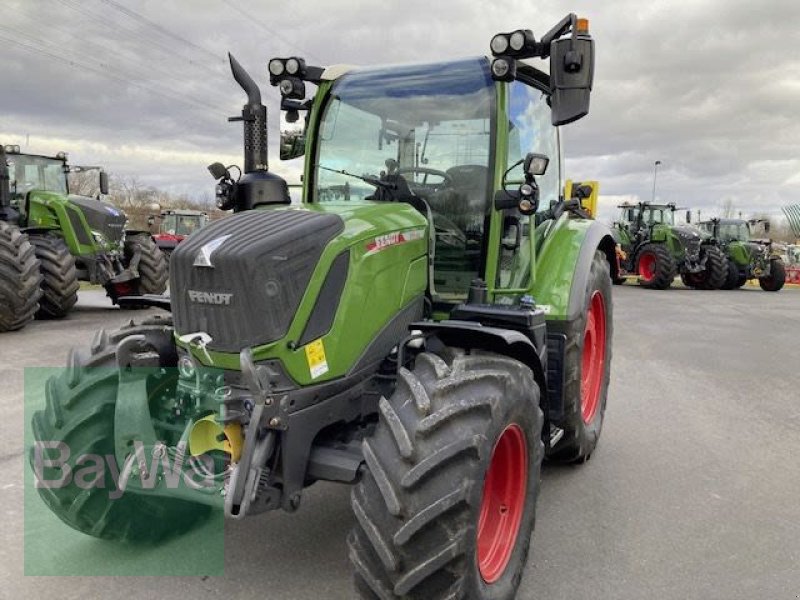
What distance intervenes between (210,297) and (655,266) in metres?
18.3

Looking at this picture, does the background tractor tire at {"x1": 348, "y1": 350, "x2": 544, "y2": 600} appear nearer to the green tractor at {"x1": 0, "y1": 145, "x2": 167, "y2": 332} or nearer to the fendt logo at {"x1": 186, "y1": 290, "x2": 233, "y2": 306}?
the fendt logo at {"x1": 186, "y1": 290, "x2": 233, "y2": 306}

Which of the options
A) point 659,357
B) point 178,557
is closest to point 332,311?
point 178,557

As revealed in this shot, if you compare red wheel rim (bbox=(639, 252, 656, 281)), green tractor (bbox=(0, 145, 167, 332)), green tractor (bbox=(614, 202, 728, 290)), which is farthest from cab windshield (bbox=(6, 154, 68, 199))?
red wheel rim (bbox=(639, 252, 656, 281))

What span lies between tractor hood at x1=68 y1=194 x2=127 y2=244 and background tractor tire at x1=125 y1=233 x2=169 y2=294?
0.36 m

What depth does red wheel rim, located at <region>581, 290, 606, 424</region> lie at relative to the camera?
4.70m

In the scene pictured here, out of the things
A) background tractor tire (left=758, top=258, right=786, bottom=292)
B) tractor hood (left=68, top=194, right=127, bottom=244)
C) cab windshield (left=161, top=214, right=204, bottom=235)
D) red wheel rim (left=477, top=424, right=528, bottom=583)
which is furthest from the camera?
cab windshield (left=161, top=214, right=204, bottom=235)

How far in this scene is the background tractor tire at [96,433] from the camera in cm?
286

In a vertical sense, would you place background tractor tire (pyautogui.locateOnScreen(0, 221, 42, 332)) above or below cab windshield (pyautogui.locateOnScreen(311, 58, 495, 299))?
below

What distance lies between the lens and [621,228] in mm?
21297

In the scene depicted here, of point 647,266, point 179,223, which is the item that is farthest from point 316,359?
point 179,223

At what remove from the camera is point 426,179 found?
12.2 ft

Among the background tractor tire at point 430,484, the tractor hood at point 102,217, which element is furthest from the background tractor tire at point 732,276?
the background tractor tire at point 430,484

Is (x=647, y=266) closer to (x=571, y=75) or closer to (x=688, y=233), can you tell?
(x=688, y=233)

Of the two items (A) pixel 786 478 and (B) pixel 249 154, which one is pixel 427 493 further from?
(A) pixel 786 478
